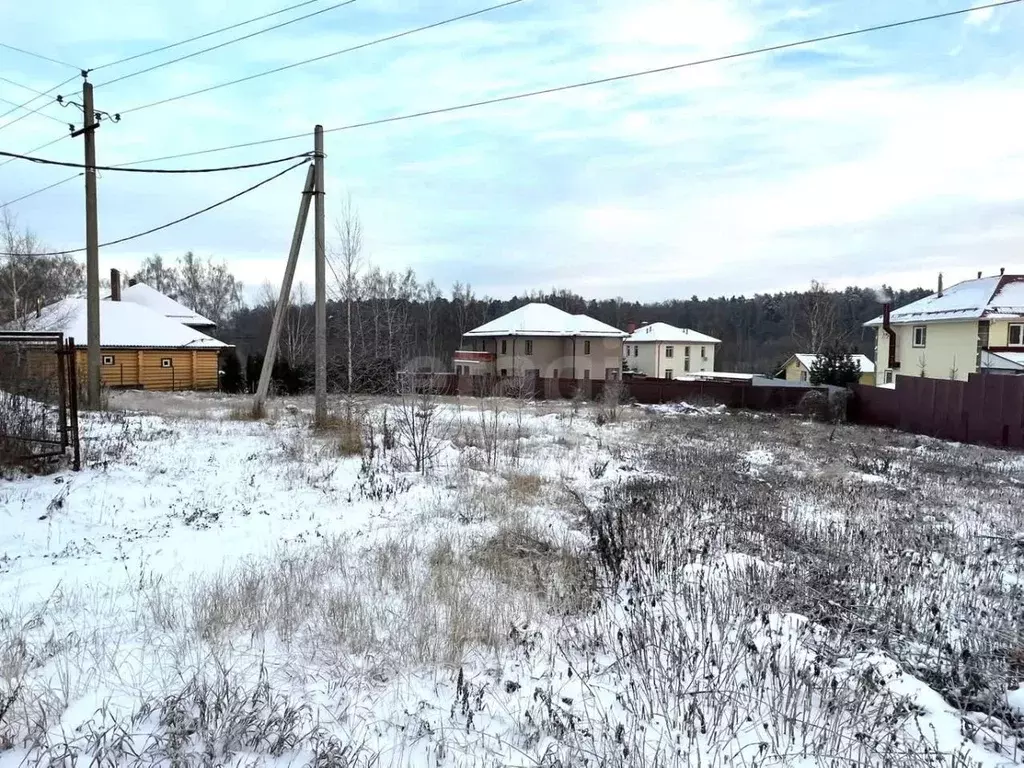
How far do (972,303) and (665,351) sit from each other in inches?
1176

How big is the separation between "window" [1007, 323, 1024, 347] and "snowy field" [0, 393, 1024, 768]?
90.3ft

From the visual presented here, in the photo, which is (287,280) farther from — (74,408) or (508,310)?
(508,310)

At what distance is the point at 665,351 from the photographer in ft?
195

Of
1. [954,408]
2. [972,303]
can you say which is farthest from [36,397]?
[972,303]

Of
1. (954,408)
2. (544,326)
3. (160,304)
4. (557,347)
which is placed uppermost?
(160,304)

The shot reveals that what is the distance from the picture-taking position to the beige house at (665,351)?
59219mm

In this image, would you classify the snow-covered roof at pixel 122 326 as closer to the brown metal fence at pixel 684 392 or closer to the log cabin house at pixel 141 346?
the log cabin house at pixel 141 346

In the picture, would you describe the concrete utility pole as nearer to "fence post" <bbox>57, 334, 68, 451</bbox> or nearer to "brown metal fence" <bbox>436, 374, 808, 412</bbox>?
"fence post" <bbox>57, 334, 68, 451</bbox>

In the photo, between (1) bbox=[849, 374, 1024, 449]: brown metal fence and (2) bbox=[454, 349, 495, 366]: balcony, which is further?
(2) bbox=[454, 349, 495, 366]: balcony

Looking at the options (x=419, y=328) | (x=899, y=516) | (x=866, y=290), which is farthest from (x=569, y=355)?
(x=866, y=290)

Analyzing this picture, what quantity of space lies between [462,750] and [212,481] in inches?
246

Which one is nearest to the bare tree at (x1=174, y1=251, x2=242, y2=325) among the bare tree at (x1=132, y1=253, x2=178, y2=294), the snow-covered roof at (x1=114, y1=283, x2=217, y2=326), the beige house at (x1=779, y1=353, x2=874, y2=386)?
the bare tree at (x1=132, y1=253, x2=178, y2=294)

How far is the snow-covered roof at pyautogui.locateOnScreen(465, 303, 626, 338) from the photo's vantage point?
134 ft

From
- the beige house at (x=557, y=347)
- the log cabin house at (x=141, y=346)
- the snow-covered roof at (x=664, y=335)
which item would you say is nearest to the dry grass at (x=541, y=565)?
the log cabin house at (x=141, y=346)
